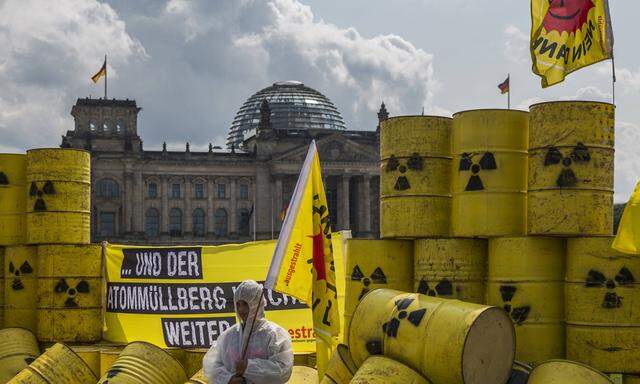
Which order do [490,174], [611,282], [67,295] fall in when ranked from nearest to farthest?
[611,282] → [490,174] → [67,295]

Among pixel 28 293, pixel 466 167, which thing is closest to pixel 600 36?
pixel 466 167

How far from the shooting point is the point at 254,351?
773 centimetres

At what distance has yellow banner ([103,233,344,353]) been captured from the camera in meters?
12.8

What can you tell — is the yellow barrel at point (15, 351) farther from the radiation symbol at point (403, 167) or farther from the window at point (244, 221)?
the window at point (244, 221)

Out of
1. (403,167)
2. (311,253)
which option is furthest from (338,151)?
(311,253)

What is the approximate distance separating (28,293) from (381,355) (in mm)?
6455

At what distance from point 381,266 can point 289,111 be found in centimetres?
8016

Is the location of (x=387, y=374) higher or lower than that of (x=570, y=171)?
lower

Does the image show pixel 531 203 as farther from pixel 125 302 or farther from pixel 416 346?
pixel 125 302

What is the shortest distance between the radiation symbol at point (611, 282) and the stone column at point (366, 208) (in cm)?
6953

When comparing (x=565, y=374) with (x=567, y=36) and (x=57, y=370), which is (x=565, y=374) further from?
(x=57, y=370)

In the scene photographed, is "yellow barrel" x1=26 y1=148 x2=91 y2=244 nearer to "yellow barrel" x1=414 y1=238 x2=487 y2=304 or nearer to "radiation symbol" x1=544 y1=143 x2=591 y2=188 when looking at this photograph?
"yellow barrel" x1=414 y1=238 x2=487 y2=304

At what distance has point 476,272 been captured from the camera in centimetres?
993

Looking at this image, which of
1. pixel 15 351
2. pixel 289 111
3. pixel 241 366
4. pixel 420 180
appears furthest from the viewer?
pixel 289 111
